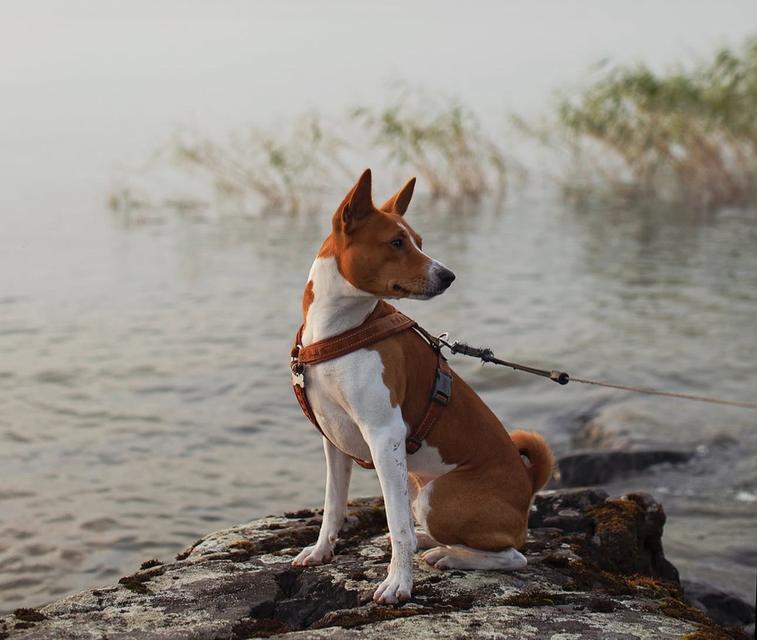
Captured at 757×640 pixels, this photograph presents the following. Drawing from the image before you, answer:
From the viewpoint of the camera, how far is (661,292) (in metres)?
16.4

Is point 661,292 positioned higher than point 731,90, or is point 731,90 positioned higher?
point 731,90

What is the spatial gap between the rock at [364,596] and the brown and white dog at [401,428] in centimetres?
16

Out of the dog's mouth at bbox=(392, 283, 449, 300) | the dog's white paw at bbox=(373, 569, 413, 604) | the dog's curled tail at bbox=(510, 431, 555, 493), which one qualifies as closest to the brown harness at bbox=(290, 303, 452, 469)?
the dog's mouth at bbox=(392, 283, 449, 300)

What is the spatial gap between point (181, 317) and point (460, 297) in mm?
4124

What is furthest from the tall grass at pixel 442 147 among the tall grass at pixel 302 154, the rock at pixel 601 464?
the rock at pixel 601 464

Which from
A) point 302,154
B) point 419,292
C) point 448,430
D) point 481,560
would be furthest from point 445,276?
point 302,154

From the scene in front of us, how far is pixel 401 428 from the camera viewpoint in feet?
14.2

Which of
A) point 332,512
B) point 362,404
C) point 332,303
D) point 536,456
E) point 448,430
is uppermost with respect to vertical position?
point 332,303

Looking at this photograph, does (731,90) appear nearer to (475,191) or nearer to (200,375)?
(475,191)

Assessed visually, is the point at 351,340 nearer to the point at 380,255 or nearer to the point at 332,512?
the point at 380,255

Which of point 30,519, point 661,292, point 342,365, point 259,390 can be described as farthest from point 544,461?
point 661,292

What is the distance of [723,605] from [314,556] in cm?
282

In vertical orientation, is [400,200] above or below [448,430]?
above

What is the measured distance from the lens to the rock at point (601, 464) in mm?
8656
